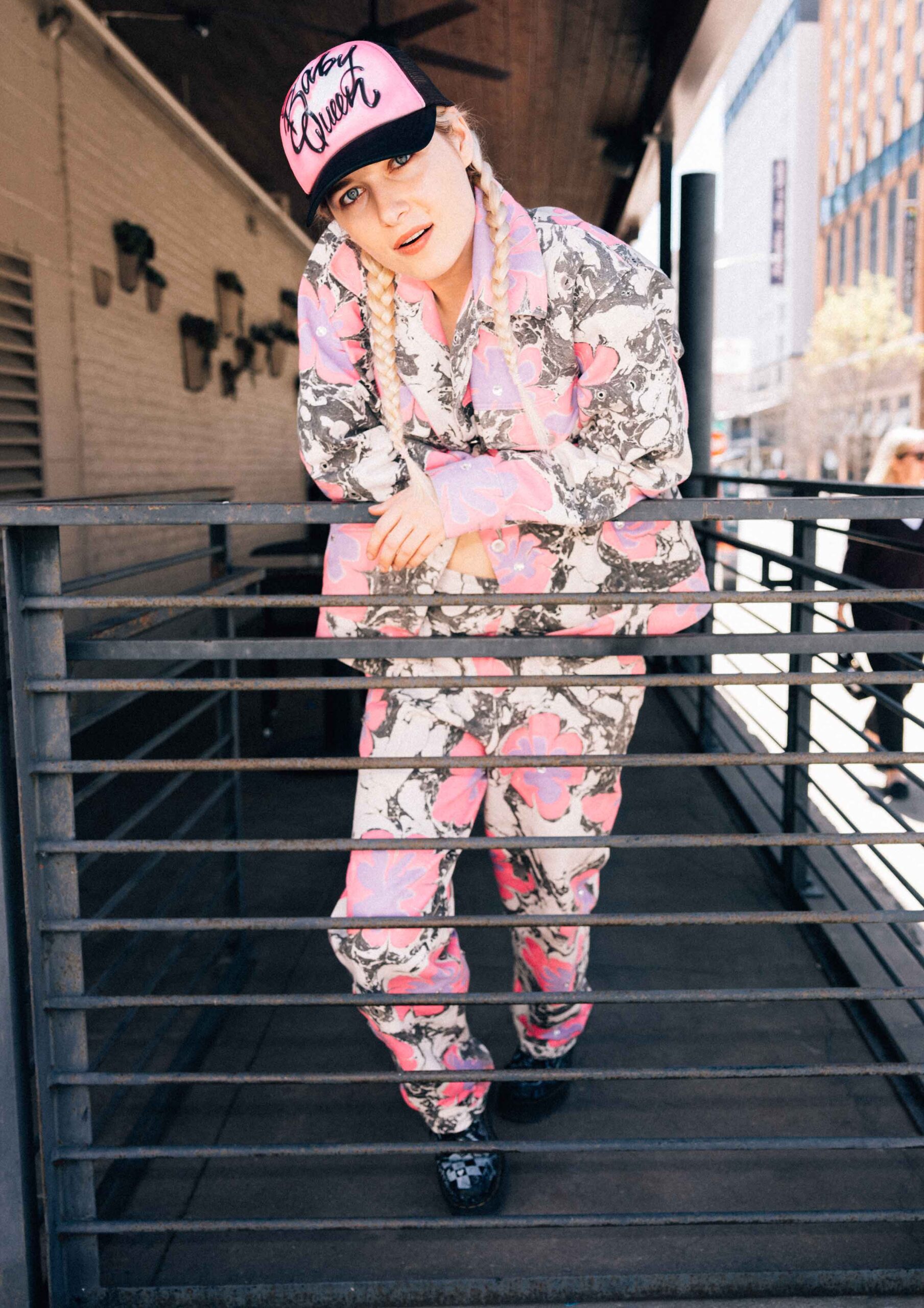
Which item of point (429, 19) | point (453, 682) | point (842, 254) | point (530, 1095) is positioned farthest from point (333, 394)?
point (842, 254)

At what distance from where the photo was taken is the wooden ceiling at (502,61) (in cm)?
581

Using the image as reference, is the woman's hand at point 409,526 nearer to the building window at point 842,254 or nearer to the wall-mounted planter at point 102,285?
the wall-mounted planter at point 102,285

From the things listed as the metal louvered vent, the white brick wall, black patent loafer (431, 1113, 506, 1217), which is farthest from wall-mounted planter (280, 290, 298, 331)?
black patent loafer (431, 1113, 506, 1217)

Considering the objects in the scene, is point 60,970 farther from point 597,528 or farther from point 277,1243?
point 597,528

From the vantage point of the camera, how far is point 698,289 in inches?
205

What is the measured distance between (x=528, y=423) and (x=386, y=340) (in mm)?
248

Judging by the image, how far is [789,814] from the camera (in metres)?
3.24

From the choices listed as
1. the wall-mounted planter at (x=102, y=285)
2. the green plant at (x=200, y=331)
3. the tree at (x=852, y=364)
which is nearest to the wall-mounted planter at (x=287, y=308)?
the green plant at (x=200, y=331)

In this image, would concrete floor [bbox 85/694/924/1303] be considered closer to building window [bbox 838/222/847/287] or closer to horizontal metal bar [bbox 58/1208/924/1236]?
horizontal metal bar [bbox 58/1208/924/1236]

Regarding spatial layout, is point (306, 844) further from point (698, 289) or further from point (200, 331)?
point (200, 331)

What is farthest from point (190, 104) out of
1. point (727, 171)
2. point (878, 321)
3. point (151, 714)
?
point (727, 171)

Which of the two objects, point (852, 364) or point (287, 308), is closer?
point (287, 308)

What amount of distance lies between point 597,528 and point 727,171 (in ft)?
311

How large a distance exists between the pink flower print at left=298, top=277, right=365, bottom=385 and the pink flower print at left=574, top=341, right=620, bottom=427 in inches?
13.7
